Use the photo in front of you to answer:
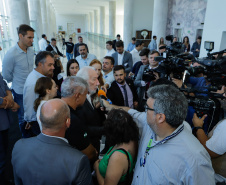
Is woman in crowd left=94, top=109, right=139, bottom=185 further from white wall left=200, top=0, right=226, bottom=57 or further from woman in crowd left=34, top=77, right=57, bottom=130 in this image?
white wall left=200, top=0, right=226, bottom=57

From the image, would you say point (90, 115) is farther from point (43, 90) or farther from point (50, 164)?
point (50, 164)

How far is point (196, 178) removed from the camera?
1086 mm

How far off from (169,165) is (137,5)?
67.1 ft

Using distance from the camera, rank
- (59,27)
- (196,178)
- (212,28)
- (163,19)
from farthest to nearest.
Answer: (59,27), (163,19), (212,28), (196,178)

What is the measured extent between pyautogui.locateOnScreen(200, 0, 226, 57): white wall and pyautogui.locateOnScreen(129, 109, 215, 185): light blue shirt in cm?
452

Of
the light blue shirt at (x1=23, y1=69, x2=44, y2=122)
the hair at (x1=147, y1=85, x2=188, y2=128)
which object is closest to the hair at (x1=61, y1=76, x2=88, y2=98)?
the hair at (x1=147, y1=85, x2=188, y2=128)

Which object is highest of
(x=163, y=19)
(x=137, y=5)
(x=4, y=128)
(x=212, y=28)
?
(x=137, y=5)

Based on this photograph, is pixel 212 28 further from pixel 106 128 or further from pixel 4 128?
pixel 4 128

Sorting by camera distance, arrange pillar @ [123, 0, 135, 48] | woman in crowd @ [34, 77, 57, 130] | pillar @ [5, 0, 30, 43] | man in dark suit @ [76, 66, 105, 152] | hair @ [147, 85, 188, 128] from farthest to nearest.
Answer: pillar @ [123, 0, 135, 48], pillar @ [5, 0, 30, 43], woman in crowd @ [34, 77, 57, 130], man in dark suit @ [76, 66, 105, 152], hair @ [147, 85, 188, 128]

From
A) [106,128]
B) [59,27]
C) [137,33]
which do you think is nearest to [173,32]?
[137,33]

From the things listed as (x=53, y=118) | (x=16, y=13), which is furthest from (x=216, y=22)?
(x=16, y=13)

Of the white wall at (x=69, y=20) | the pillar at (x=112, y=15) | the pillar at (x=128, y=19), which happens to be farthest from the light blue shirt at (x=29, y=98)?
the white wall at (x=69, y=20)

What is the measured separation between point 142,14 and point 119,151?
66.4ft

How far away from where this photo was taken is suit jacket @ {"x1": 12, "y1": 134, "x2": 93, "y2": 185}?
42.6 inches
